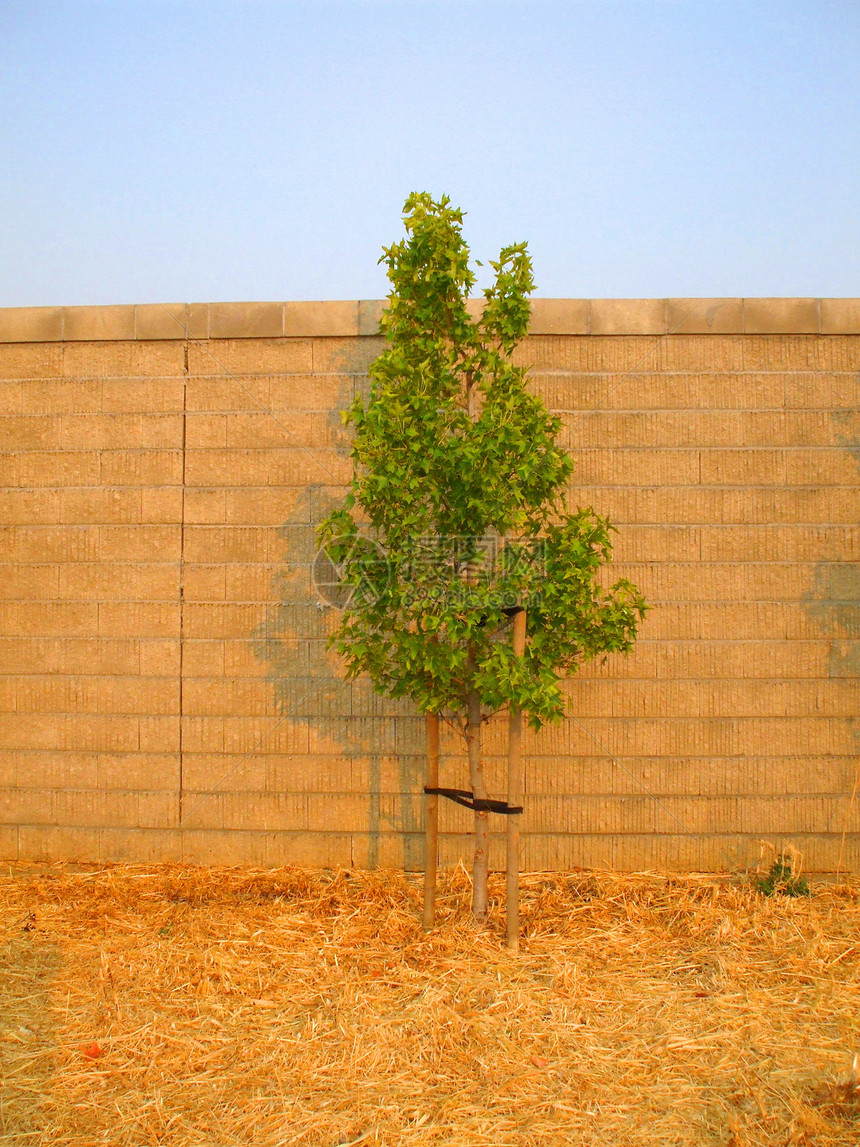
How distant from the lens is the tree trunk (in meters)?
3.82

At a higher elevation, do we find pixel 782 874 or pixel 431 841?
pixel 431 841

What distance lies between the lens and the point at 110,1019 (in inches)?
123

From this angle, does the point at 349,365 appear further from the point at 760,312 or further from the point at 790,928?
the point at 790,928

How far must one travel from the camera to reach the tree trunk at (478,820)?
382 centimetres

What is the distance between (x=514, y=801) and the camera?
3656 millimetres

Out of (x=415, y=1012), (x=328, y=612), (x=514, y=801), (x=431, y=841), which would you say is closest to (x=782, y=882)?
(x=514, y=801)

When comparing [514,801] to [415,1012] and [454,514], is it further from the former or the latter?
[454,514]

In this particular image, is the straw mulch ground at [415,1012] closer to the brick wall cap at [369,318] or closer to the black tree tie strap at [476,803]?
the black tree tie strap at [476,803]

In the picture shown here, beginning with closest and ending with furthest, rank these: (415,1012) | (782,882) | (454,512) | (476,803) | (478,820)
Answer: (415,1012) < (454,512) < (476,803) < (478,820) < (782,882)

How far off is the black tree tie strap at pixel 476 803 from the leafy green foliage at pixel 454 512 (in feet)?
1.24

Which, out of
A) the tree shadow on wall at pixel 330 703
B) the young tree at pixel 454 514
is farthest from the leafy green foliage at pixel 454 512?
the tree shadow on wall at pixel 330 703

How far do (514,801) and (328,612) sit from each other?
152cm

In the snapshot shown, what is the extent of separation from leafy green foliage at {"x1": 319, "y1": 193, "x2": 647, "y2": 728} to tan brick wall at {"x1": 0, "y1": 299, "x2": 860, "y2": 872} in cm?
92

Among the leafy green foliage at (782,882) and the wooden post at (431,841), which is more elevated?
the wooden post at (431,841)
